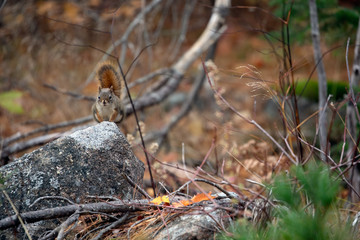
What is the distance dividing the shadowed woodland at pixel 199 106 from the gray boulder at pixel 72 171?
0.05m

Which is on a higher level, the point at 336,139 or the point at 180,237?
the point at 180,237

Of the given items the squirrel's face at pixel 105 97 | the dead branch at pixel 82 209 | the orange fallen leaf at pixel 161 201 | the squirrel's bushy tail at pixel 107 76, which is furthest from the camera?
the squirrel's bushy tail at pixel 107 76

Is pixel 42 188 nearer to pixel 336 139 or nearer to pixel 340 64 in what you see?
pixel 336 139

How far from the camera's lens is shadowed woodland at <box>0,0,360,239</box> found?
1743 millimetres

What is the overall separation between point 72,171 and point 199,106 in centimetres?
545

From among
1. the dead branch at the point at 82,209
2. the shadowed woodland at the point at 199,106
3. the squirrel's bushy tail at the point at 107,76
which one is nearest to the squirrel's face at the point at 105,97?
the squirrel's bushy tail at the point at 107,76

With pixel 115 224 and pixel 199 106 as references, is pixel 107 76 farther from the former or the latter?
pixel 199 106

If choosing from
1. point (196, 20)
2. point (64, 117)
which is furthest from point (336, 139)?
point (196, 20)

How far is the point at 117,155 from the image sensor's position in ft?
6.96

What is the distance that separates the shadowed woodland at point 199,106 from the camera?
174 cm

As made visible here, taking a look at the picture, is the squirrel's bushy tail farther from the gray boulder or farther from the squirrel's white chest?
the gray boulder

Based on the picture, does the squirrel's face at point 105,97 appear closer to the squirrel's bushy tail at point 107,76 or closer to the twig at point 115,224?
the squirrel's bushy tail at point 107,76

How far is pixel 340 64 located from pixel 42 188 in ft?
20.1

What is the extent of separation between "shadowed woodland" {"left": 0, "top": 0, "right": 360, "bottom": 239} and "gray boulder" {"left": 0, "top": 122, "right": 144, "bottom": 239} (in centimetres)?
5
